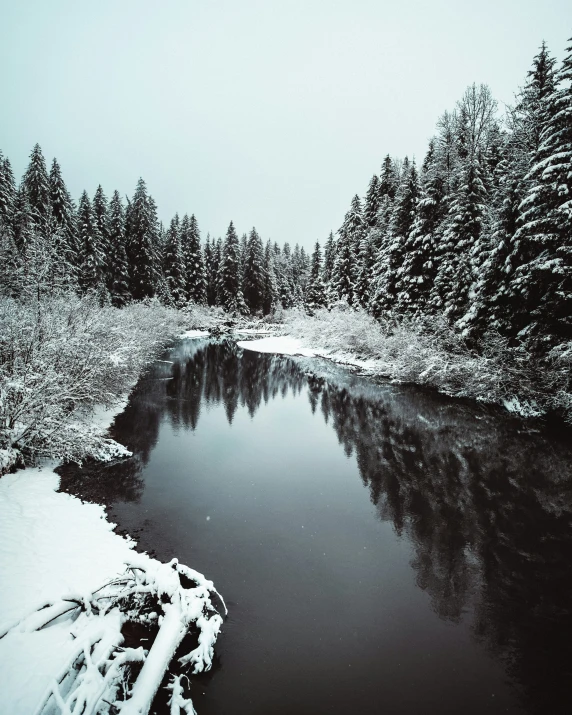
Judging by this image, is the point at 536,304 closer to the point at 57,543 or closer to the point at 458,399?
the point at 458,399

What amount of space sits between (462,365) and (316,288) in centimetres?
3836

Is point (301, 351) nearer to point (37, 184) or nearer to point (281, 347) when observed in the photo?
point (281, 347)

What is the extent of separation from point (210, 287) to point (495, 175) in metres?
45.9

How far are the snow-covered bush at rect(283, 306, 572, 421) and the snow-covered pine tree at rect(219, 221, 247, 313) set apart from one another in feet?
105

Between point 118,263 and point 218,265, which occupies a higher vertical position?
point 218,265

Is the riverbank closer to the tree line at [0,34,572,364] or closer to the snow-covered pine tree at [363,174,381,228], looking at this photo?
the tree line at [0,34,572,364]

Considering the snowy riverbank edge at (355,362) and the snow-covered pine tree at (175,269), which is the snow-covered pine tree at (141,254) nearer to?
the snow-covered pine tree at (175,269)

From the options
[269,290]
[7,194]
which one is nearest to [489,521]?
[7,194]

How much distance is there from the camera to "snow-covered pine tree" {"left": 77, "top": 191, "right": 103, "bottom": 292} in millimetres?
37750

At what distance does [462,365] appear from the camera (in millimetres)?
17406

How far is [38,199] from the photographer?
118 ft

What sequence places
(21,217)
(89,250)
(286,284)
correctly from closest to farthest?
1. (21,217)
2. (89,250)
3. (286,284)

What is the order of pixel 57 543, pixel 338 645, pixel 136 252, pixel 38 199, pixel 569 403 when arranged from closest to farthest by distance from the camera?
pixel 338 645 → pixel 57 543 → pixel 569 403 → pixel 38 199 → pixel 136 252

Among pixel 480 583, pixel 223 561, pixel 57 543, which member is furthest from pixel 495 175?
pixel 57 543
